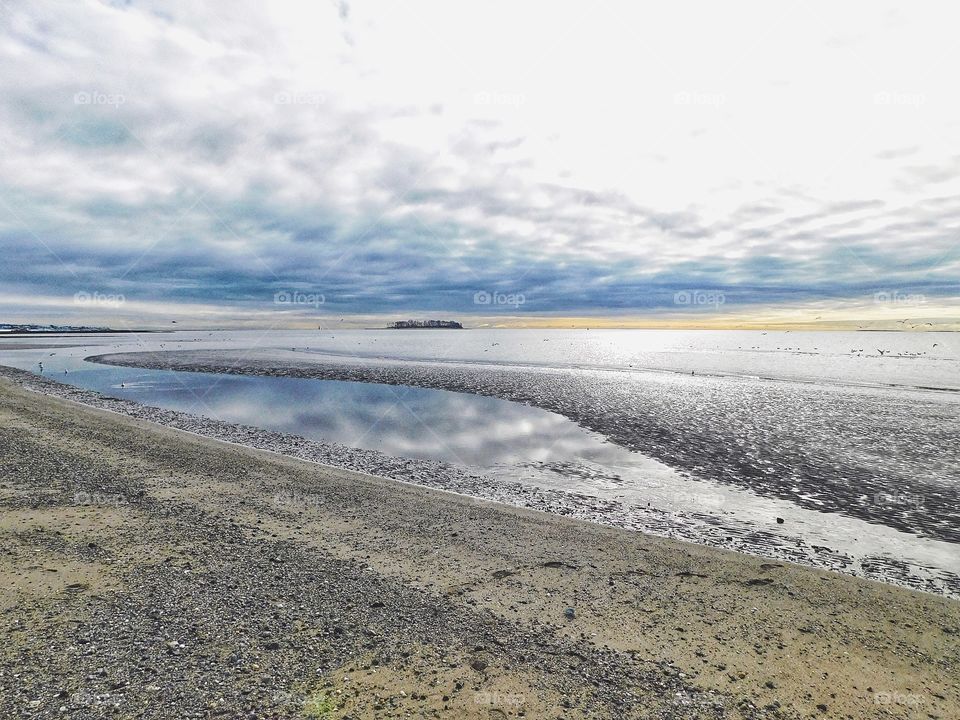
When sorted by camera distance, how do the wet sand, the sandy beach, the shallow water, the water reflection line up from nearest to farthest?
the sandy beach < the wet sand < the shallow water < the water reflection

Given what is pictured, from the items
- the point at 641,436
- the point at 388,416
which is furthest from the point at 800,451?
the point at 388,416

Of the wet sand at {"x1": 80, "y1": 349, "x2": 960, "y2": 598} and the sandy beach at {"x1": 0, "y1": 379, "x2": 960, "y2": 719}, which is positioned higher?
the sandy beach at {"x1": 0, "y1": 379, "x2": 960, "y2": 719}

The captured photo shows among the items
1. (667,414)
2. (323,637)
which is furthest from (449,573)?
(667,414)

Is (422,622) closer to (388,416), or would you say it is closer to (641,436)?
(641,436)

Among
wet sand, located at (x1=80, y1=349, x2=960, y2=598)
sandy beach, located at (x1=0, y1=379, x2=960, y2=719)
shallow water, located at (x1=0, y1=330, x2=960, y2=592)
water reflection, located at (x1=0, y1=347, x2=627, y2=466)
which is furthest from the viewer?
water reflection, located at (x1=0, y1=347, x2=627, y2=466)

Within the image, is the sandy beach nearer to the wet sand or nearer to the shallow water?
Answer: the wet sand

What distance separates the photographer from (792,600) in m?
8.23

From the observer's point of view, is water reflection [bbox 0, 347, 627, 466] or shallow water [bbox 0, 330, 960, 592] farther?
water reflection [bbox 0, 347, 627, 466]

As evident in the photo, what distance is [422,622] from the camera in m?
7.13

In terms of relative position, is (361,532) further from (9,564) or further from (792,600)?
(792,600)

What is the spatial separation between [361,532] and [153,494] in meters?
6.18

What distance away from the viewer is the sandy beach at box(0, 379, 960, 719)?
5.62 metres

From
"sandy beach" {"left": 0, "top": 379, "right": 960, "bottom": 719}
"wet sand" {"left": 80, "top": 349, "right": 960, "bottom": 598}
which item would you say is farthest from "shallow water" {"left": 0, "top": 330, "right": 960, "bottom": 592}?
"sandy beach" {"left": 0, "top": 379, "right": 960, "bottom": 719}

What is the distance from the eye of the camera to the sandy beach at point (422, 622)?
562cm
